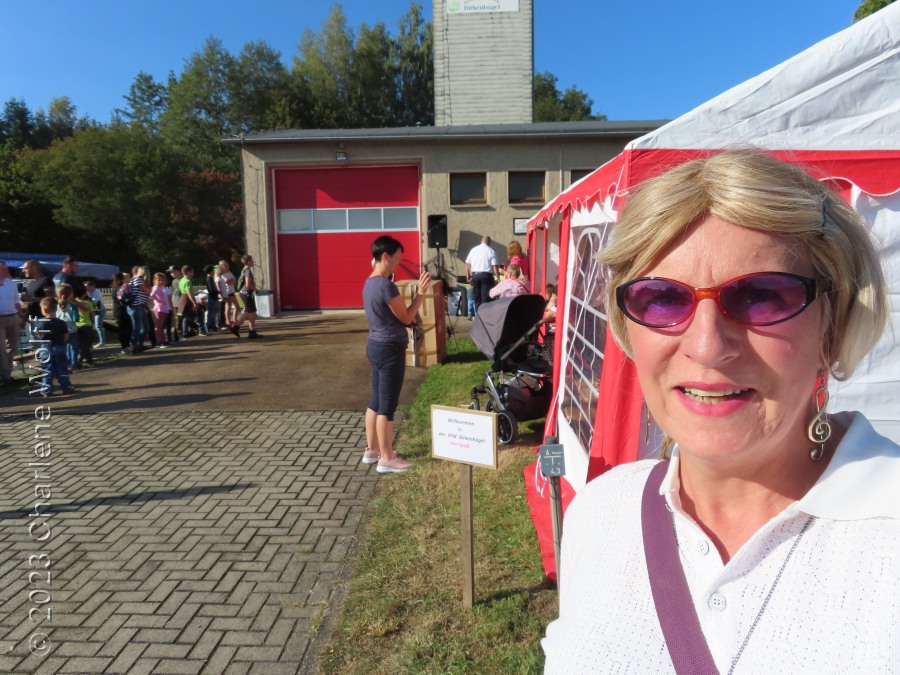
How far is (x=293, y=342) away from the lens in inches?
495

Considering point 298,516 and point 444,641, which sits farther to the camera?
point 298,516

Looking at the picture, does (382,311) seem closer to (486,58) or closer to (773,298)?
(773,298)

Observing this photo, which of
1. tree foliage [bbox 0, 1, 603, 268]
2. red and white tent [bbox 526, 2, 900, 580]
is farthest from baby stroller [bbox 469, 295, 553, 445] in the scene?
tree foliage [bbox 0, 1, 603, 268]

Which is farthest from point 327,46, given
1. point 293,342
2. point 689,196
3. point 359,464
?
point 689,196

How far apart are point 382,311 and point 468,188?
12.3 metres

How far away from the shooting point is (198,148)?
4453 centimetres

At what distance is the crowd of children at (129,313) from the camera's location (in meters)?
8.33

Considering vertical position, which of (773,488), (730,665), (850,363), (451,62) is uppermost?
(451,62)

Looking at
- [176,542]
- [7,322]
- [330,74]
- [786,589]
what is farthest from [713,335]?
[330,74]

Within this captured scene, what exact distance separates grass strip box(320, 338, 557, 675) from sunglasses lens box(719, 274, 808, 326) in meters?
2.26

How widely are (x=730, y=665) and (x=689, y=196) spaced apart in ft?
2.62

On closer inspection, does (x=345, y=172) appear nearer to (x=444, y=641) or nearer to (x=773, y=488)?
(x=444, y=641)

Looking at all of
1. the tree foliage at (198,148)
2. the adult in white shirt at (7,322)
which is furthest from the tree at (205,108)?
the adult in white shirt at (7,322)

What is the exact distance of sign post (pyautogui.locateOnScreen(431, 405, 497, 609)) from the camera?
10.2ft
